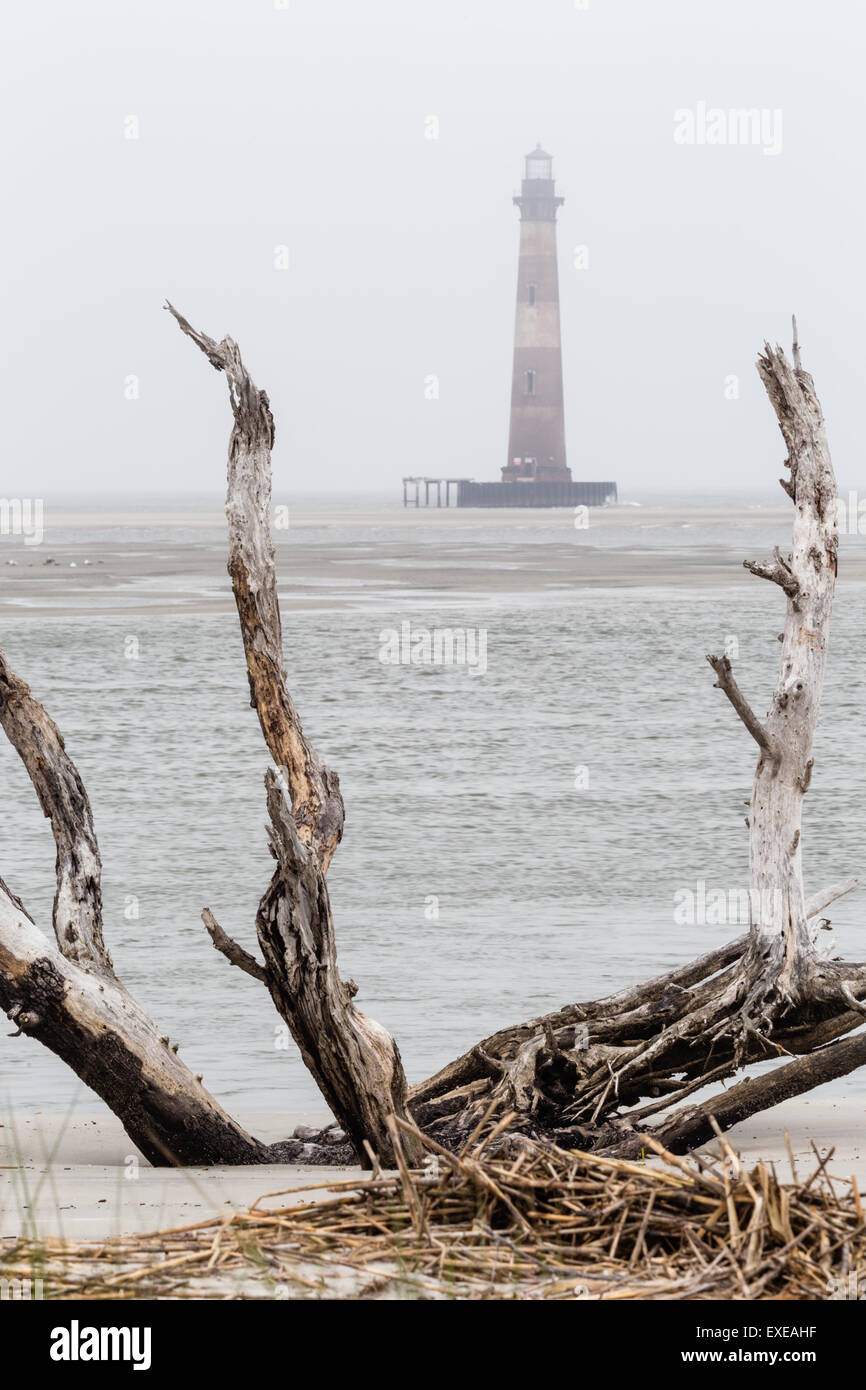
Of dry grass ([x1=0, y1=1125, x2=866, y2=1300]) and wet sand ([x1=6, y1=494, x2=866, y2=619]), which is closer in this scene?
dry grass ([x1=0, y1=1125, x2=866, y2=1300])

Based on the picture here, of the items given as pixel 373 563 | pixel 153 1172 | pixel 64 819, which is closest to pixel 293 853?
pixel 64 819

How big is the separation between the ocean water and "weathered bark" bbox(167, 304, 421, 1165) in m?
2.01

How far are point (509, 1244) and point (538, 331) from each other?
9554cm

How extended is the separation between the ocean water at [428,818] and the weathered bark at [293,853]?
6.58 ft

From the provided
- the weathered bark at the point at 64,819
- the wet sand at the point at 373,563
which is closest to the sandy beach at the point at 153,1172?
the weathered bark at the point at 64,819

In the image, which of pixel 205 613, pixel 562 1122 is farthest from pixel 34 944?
pixel 205 613

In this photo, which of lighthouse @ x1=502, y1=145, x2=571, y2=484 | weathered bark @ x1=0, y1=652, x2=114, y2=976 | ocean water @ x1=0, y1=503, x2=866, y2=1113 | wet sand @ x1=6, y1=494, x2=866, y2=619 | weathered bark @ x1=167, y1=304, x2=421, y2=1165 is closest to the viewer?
weathered bark @ x1=167, y1=304, x2=421, y2=1165

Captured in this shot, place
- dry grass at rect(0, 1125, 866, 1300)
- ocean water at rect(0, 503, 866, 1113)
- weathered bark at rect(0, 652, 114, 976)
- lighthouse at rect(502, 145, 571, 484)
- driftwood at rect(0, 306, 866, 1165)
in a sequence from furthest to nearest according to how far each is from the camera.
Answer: lighthouse at rect(502, 145, 571, 484) < ocean water at rect(0, 503, 866, 1113) < weathered bark at rect(0, 652, 114, 976) < driftwood at rect(0, 306, 866, 1165) < dry grass at rect(0, 1125, 866, 1300)

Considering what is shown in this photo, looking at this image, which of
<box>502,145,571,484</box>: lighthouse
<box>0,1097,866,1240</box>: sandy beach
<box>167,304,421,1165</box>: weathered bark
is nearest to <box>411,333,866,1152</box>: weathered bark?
<box>0,1097,866,1240</box>: sandy beach

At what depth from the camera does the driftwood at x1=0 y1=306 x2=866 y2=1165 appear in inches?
238

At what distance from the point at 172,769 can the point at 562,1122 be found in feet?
37.3

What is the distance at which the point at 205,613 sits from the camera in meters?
33.8

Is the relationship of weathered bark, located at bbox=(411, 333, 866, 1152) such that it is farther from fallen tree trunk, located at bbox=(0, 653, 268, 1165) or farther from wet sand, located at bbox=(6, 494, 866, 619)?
wet sand, located at bbox=(6, 494, 866, 619)

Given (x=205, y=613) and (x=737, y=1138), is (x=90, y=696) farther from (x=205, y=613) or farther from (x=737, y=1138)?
(x=737, y=1138)
